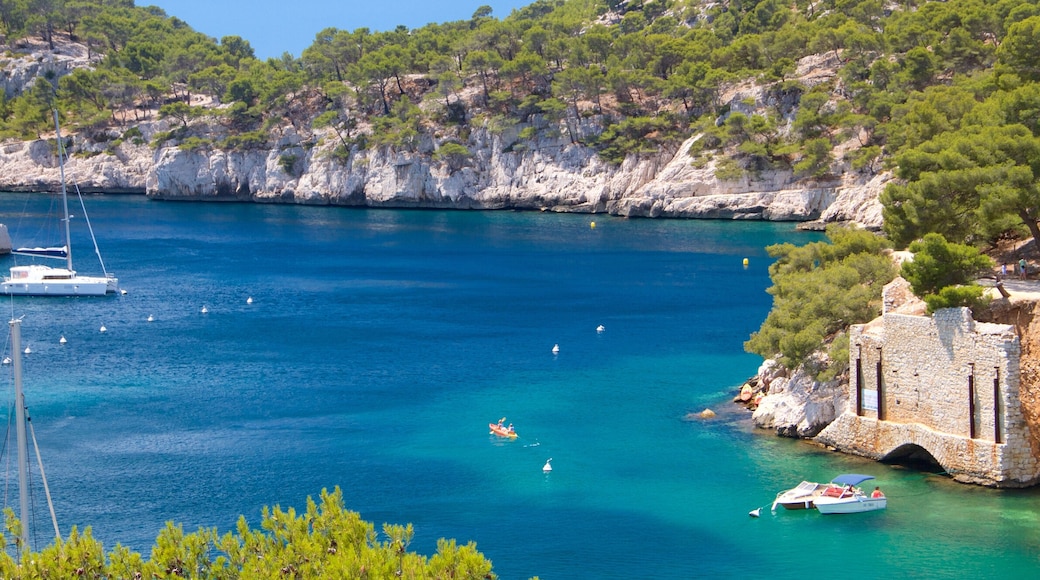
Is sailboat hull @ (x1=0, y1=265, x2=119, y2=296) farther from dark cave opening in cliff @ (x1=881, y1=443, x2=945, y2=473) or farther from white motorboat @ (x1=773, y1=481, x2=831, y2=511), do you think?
dark cave opening in cliff @ (x1=881, y1=443, x2=945, y2=473)

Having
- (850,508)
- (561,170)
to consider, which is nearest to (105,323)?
(850,508)

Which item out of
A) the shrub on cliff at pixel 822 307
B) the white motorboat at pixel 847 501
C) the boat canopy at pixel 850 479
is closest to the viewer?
the white motorboat at pixel 847 501

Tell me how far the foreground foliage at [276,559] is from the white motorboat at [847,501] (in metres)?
16.6

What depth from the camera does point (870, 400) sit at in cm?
3772

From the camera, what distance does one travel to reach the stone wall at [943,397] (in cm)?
3419

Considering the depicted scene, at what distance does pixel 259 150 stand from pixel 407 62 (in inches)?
852

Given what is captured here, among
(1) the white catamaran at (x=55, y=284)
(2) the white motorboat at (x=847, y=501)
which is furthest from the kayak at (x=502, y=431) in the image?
(1) the white catamaran at (x=55, y=284)

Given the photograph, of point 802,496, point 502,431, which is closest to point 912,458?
point 802,496

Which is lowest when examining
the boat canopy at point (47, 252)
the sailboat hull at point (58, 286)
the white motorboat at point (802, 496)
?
the white motorboat at point (802, 496)

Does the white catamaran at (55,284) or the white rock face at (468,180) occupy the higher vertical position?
the white rock face at (468,180)

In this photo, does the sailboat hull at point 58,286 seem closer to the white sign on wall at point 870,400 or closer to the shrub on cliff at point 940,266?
the white sign on wall at point 870,400

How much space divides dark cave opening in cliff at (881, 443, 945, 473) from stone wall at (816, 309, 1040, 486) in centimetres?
8

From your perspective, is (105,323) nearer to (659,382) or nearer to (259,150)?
(659,382)

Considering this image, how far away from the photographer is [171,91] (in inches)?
6255
